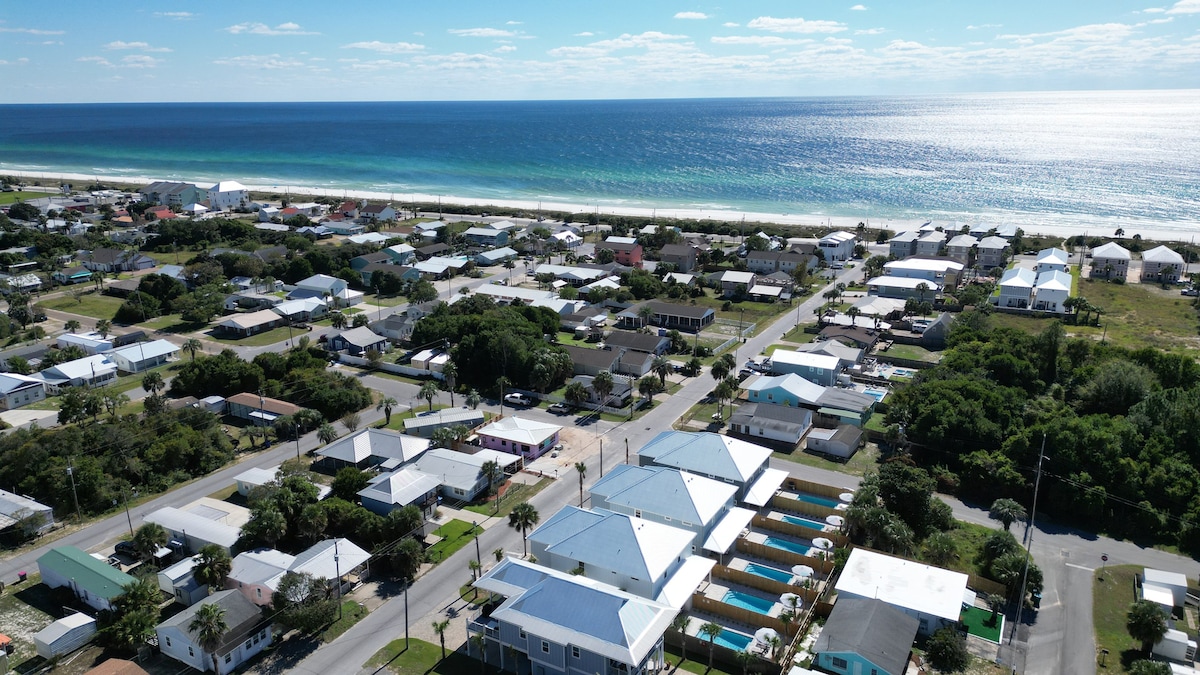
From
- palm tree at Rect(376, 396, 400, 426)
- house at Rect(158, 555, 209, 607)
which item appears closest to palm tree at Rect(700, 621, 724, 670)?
house at Rect(158, 555, 209, 607)

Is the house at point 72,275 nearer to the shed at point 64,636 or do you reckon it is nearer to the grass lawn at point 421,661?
the shed at point 64,636

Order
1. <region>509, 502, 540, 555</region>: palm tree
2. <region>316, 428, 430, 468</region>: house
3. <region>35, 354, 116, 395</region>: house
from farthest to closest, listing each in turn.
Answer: <region>35, 354, 116, 395</region>: house, <region>316, 428, 430, 468</region>: house, <region>509, 502, 540, 555</region>: palm tree

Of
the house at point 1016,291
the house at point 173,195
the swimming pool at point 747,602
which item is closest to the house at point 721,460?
the swimming pool at point 747,602

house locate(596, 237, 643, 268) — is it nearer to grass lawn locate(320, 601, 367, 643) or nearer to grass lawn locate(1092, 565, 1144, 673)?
grass lawn locate(1092, 565, 1144, 673)

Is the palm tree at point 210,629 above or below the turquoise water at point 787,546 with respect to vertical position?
above

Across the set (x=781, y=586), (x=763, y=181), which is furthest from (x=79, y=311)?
(x=763, y=181)

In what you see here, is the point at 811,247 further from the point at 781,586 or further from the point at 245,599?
the point at 245,599

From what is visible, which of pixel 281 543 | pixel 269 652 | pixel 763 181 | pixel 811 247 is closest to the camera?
pixel 269 652
